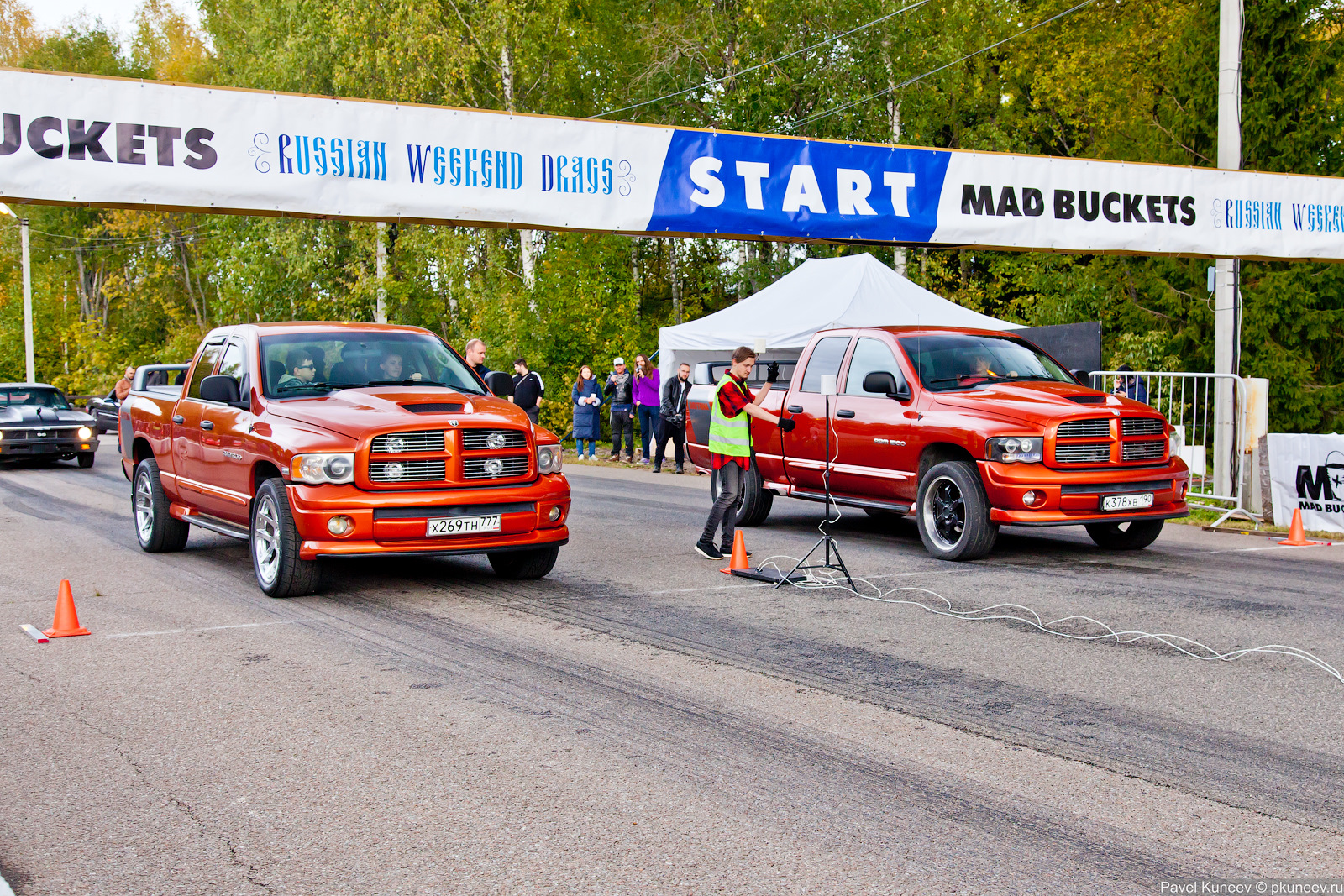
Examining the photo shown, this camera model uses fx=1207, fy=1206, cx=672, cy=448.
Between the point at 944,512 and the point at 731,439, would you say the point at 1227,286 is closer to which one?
the point at 944,512

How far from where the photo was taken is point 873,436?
11.5 m

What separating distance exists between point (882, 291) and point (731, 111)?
1430 centimetres

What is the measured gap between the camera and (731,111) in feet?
108

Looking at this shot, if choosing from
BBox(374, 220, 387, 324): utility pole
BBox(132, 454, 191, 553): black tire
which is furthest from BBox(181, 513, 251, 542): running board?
BBox(374, 220, 387, 324): utility pole

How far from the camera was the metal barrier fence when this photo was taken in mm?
13875

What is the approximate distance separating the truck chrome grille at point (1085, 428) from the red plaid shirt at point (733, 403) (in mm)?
2670

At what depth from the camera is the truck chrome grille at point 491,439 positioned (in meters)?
8.57

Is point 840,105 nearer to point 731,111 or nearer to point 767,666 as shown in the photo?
point 731,111

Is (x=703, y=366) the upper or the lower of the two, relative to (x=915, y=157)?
lower

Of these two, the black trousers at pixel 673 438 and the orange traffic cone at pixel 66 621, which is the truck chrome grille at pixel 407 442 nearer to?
the orange traffic cone at pixel 66 621

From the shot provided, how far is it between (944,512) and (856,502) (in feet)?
3.89

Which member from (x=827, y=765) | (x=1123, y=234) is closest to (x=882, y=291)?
(x=1123, y=234)

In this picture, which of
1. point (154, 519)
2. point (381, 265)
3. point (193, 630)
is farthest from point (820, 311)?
point (381, 265)

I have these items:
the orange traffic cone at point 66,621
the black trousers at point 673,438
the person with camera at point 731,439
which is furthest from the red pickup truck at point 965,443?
→ the black trousers at point 673,438
